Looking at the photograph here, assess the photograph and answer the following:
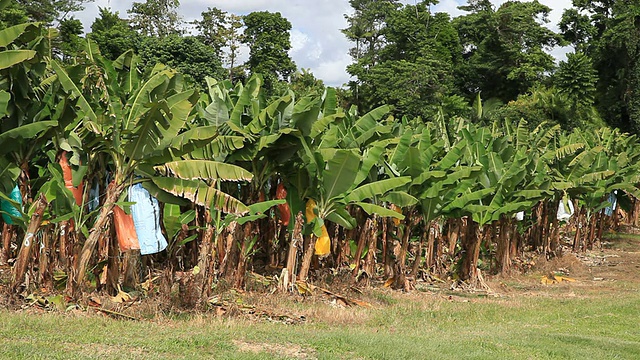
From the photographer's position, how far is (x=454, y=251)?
1620 centimetres

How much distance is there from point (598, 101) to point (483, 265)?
32.0m

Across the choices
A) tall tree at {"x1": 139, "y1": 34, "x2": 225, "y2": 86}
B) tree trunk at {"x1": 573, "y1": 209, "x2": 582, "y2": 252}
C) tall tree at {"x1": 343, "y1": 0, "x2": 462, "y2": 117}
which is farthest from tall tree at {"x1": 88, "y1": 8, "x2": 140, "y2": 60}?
tree trunk at {"x1": 573, "y1": 209, "x2": 582, "y2": 252}

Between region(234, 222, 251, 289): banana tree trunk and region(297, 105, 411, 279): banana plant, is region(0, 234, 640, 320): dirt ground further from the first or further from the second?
region(297, 105, 411, 279): banana plant

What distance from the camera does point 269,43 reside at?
4875 cm

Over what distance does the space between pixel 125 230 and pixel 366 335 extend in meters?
3.73

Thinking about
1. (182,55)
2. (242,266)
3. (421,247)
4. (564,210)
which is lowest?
(242,266)

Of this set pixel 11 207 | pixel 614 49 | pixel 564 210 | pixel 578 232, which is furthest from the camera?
pixel 614 49

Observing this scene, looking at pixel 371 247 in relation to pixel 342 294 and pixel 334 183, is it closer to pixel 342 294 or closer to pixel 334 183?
pixel 342 294

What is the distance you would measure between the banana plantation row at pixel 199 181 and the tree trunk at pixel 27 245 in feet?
0.05

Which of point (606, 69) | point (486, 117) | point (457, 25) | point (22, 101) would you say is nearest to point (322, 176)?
point (22, 101)

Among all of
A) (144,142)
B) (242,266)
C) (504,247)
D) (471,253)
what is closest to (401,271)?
(471,253)

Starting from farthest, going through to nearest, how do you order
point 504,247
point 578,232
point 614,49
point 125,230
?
point 614,49, point 578,232, point 504,247, point 125,230

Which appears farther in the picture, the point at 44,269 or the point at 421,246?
the point at 421,246

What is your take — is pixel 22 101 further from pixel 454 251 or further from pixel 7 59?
pixel 454 251
